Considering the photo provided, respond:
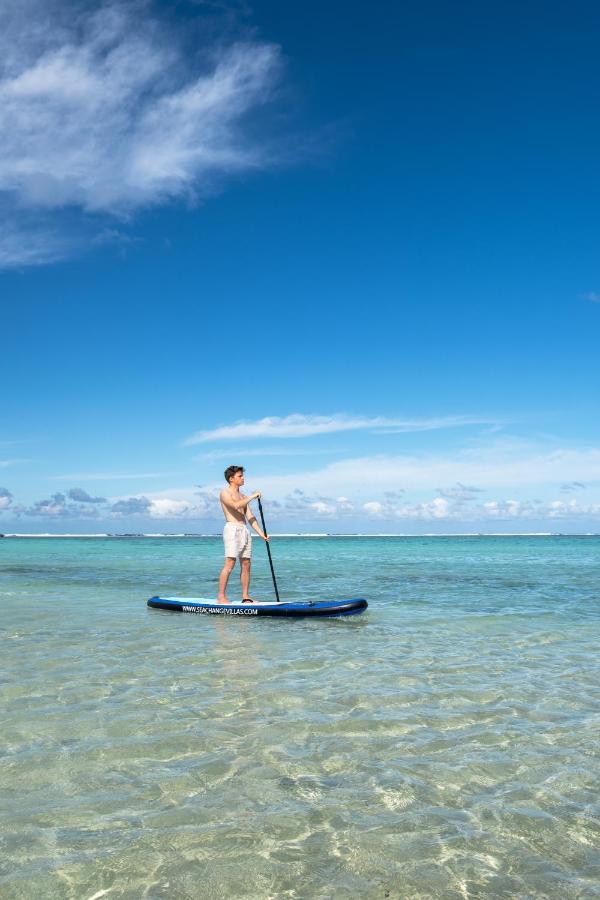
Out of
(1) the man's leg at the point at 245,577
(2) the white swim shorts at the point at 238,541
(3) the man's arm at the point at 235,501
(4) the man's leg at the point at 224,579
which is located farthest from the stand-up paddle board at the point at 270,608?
(3) the man's arm at the point at 235,501

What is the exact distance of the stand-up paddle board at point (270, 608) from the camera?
46.5 ft

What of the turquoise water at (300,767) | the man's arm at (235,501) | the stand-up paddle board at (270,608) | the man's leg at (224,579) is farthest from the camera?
the man's leg at (224,579)

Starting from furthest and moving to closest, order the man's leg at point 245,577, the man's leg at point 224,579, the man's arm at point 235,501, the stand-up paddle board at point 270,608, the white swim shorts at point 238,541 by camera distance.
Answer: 1. the man's leg at point 245,577
2. the white swim shorts at point 238,541
3. the man's leg at point 224,579
4. the man's arm at point 235,501
5. the stand-up paddle board at point 270,608

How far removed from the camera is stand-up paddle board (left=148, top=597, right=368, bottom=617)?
14180mm

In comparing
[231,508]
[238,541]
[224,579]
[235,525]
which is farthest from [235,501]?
[224,579]

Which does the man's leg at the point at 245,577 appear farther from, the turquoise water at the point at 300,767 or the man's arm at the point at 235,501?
the turquoise water at the point at 300,767

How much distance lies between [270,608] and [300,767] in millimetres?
9085

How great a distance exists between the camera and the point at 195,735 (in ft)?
20.9

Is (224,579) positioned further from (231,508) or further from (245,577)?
(231,508)

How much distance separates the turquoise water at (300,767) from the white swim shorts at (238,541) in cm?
384

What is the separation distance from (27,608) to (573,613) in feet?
44.3

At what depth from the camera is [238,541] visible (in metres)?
15.4

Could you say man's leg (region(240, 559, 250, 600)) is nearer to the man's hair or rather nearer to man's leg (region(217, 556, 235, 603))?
man's leg (region(217, 556, 235, 603))

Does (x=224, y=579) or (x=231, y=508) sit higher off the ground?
(x=231, y=508)
